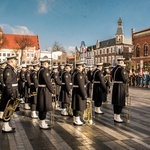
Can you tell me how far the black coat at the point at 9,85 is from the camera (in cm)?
711

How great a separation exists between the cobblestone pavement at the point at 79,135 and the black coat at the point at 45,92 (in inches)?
28.9

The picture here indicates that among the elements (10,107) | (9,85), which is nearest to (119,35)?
(10,107)

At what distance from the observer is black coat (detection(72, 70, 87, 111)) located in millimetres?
8164

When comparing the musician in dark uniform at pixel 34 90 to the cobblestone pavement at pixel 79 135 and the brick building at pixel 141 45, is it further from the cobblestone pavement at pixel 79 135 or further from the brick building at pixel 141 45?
the brick building at pixel 141 45

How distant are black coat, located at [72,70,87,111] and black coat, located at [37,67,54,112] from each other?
1017 millimetres

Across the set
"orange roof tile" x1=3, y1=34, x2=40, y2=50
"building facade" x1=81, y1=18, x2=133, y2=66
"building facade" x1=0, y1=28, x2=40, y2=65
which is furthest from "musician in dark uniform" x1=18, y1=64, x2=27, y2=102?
"orange roof tile" x1=3, y1=34, x2=40, y2=50

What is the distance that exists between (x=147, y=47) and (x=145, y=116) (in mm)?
41887

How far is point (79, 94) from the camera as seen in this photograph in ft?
27.2

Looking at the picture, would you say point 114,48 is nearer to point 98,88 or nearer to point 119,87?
point 98,88

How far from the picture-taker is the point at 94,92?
34.2 ft

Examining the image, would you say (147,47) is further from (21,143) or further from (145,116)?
(21,143)

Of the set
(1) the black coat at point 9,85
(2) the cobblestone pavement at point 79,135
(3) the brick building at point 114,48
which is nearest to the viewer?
(2) the cobblestone pavement at point 79,135

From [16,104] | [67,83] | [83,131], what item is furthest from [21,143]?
[67,83]

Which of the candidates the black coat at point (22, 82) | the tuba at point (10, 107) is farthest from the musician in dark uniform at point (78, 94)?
the black coat at point (22, 82)
